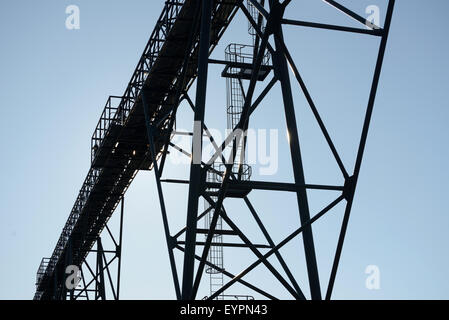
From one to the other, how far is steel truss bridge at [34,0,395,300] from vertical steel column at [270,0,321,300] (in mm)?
22

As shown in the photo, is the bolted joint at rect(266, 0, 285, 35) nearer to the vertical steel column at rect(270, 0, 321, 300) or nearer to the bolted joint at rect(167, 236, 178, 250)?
the vertical steel column at rect(270, 0, 321, 300)

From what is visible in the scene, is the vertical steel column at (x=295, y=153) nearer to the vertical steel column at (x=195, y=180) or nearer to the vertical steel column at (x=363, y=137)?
the vertical steel column at (x=363, y=137)

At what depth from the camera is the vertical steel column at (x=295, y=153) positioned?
14889mm

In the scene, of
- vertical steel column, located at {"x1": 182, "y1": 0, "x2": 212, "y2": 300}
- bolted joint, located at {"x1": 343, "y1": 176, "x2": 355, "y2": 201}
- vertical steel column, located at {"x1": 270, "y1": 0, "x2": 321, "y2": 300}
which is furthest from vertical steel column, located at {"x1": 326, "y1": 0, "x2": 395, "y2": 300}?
vertical steel column, located at {"x1": 182, "y1": 0, "x2": 212, "y2": 300}

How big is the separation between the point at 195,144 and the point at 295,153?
2351 mm

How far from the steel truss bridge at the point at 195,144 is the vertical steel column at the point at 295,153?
0.9 inches

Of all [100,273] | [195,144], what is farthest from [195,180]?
[100,273]

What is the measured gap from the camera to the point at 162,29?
21.9 meters

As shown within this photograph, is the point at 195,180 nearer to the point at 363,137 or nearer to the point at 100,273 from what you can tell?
the point at 363,137

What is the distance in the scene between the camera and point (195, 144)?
52.4 feet

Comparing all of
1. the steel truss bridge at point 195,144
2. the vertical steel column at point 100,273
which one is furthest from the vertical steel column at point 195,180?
the vertical steel column at point 100,273

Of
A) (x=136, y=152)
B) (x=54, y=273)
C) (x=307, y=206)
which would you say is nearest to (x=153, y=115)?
(x=136, y=152)
